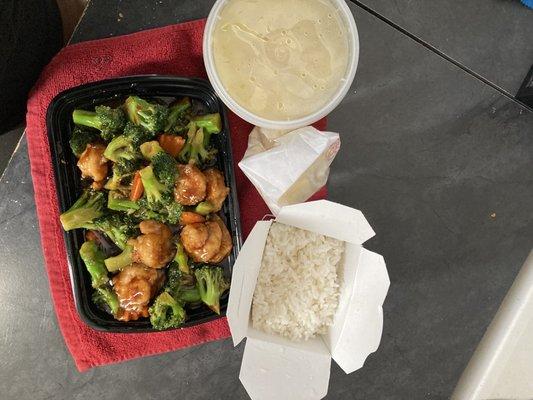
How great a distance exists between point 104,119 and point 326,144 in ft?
1.95

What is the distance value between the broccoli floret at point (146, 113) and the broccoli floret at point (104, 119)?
3cm

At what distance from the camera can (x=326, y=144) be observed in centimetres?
145

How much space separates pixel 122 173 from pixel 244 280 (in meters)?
0.43

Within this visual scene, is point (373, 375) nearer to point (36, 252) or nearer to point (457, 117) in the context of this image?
point (457, 117)

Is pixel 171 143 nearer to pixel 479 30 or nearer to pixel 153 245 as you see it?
pixel 153 245

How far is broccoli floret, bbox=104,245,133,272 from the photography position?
1.42 metres

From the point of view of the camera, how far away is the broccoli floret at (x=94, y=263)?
1.39 m

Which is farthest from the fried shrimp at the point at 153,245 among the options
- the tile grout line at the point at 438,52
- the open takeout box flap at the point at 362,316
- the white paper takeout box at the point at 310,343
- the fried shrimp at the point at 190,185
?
the tile grout line at the point at 438,52

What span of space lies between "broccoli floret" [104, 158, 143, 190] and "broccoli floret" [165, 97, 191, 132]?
5.1 inches

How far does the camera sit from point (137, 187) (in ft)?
4.56

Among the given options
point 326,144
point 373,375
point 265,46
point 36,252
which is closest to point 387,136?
point 326,144

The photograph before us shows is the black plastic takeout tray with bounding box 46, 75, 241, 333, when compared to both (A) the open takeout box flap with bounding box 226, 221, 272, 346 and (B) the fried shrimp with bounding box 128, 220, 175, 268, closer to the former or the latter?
(A) the open takeout box flap with bounding box 226, 221, 272, 346

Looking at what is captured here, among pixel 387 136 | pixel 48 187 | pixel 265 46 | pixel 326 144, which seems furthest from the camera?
pixel 387 136

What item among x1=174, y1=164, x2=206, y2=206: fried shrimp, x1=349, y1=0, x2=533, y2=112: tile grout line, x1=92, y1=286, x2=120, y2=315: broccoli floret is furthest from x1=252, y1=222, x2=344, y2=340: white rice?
x1=349, y1=0, x2=533, y2=112: tile grout line
